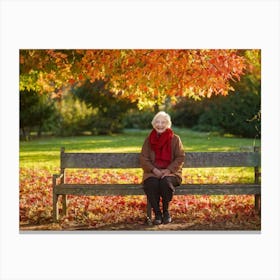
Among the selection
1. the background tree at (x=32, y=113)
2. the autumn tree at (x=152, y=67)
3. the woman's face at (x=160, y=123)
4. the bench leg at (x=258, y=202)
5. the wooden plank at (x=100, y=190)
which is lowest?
the bench leg at (x=258, y=202)

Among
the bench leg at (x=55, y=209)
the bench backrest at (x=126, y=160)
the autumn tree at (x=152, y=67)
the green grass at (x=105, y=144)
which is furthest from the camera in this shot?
the green grass at (x=105, y=144)

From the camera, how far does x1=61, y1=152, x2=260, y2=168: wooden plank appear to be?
6.84 metres

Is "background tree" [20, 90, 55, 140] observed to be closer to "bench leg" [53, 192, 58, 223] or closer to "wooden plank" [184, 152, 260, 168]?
"bench leg" [53, 192, 58, 223]

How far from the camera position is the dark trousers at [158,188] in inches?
246

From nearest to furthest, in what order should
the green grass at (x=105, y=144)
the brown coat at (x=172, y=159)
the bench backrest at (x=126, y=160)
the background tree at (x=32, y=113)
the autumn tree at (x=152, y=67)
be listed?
the brown coat at (x=172, y=159)
the bench backrest at (x=126, y=160)
the autumn tree at (x=152, y=67)
the green grass at (x=105, y=144)
the background tree at (x=32, y=113)

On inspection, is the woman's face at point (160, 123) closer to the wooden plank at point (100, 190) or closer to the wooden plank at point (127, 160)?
the wooden plank at point (127, 160)

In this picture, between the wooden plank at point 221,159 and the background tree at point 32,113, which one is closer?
the wooden plank at point 221,159

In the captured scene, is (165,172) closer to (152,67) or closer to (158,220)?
(158,220)

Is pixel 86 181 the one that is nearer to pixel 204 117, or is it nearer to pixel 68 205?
pixel 68 205

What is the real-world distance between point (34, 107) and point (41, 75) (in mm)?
4187

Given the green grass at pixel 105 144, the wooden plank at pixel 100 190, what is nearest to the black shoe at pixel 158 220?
the wooden plank at pixel 100 190

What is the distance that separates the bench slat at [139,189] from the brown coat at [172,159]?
208mm

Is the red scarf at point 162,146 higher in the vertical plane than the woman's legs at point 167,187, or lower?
higher
